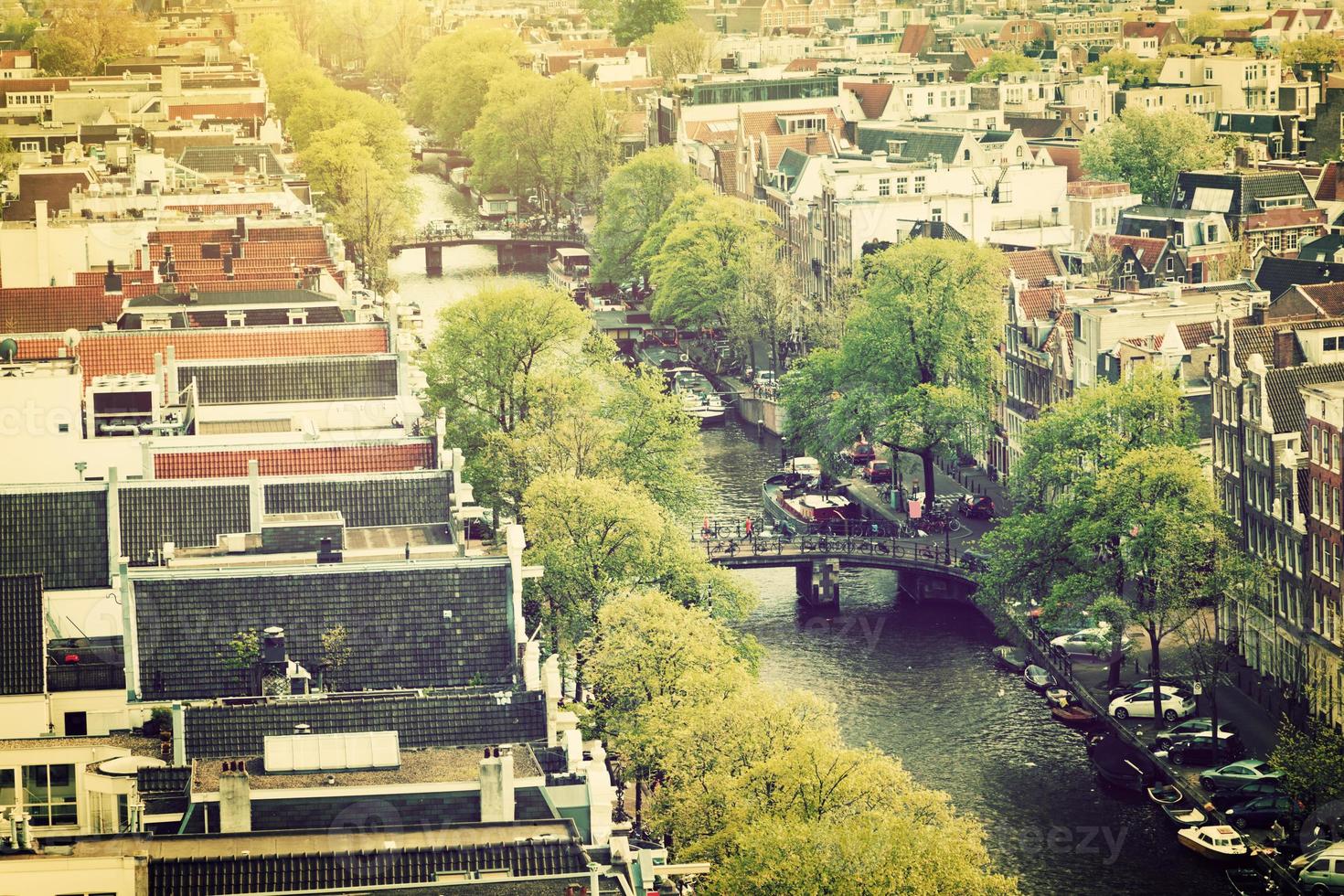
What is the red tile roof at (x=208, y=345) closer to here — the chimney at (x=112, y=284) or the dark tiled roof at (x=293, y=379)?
the dark tiled roof at (x=293, y=379)

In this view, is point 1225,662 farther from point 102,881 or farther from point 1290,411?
point 102,881

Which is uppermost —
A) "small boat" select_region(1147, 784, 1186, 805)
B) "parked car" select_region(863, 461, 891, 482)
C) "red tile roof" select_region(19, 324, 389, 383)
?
"red tile roof" select_region(19, 324, 389, 383)

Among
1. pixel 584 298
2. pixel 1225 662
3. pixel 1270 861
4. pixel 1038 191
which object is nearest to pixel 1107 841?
pixel 1270 861

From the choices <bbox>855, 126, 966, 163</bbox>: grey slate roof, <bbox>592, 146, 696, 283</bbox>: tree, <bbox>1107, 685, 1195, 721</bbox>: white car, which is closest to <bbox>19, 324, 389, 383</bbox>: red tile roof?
<bbox>1107, 685, 1195, 721</bbox>: white car

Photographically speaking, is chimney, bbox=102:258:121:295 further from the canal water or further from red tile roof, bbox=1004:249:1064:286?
red tile roof, bbox=1004:249:1064:286

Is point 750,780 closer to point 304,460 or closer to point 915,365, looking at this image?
point 304,460

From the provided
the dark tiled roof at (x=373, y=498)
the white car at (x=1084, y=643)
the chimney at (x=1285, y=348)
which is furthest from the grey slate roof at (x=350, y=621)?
the chimney at (x=1285, y=348)

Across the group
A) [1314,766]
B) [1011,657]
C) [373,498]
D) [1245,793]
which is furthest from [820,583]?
[1314,766]
